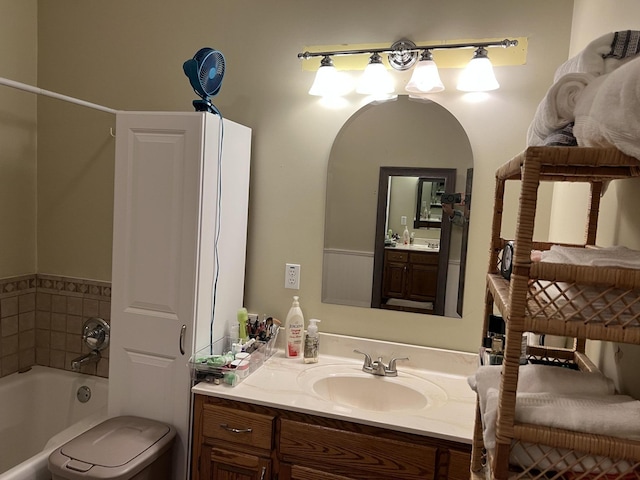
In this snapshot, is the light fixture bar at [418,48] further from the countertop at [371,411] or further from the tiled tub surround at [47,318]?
the tiled tub surround at [47,318]

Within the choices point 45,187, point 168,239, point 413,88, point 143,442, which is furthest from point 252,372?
point 45,187

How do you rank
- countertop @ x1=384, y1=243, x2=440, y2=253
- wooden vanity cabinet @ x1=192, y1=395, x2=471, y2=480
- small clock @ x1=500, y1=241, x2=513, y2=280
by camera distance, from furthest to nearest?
1. countertop @ x1=384, y1=243, x2=440, y2=253
2. wooden vanity cabinet @ x1=192, y1=395, x2=471, y2=480
3. small clock @ x1=500, y1=241, x2=513, y2=280

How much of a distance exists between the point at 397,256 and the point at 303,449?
86cm

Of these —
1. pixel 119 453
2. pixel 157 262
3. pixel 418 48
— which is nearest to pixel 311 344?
pixel 157 262

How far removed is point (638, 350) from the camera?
1.00 m

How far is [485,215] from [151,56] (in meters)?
1.74

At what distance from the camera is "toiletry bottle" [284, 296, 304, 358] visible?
2104 millimetres

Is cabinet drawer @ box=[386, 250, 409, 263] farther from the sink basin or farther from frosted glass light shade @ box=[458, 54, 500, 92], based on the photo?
frosted glass light shade @ box=[458, 54, 500, 92]

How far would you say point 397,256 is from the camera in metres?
2.08

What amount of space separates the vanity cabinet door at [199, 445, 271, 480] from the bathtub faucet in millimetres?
1051

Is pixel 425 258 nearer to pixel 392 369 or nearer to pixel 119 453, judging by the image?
pixel 392 369

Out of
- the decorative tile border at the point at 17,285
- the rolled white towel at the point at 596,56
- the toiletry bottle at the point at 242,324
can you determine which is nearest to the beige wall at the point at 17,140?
the decorative tile border at the point at 17,285

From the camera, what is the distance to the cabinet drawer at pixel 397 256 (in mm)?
A: 2072

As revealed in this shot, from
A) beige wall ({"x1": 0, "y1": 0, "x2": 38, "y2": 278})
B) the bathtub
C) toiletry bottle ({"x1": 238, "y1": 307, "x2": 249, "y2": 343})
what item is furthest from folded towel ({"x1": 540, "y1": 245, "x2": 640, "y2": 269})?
beige wall ({"x1": 0, "y1": 0, "x2": 38, "y2": 278})
